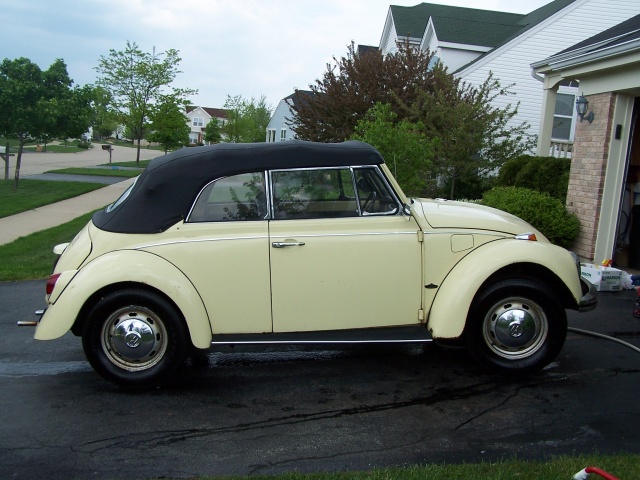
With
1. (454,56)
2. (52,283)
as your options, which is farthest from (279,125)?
(52,283)

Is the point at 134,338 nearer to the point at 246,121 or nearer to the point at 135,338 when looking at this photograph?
the point at 135,338

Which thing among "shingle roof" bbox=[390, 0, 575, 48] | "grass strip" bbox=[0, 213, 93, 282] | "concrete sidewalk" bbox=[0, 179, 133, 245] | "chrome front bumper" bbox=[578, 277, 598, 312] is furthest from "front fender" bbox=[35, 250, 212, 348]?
"shingle roof" bbox=[390, 0, 575, 48]

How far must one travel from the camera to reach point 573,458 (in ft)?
12.1

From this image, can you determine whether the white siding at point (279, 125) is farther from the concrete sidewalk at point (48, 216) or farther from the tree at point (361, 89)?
the concrete sidewalk at point (48, 216)

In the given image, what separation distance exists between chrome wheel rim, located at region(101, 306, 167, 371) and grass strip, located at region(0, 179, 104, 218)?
1111 cm

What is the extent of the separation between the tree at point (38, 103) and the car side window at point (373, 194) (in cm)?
1787

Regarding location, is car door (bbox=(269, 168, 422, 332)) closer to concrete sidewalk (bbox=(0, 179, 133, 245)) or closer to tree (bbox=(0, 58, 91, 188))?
concrete sidewalk (bbox=(0, 179, 133, 245))

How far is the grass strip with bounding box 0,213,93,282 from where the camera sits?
9.05 m

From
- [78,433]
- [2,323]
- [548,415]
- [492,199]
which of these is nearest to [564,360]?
[548,415]

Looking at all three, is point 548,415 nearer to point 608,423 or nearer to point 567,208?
point 608,423

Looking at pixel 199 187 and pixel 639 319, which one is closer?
pixel 199 187

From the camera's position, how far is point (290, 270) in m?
4.84

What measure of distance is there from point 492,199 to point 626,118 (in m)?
2.29

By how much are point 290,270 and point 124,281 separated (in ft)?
4.16
